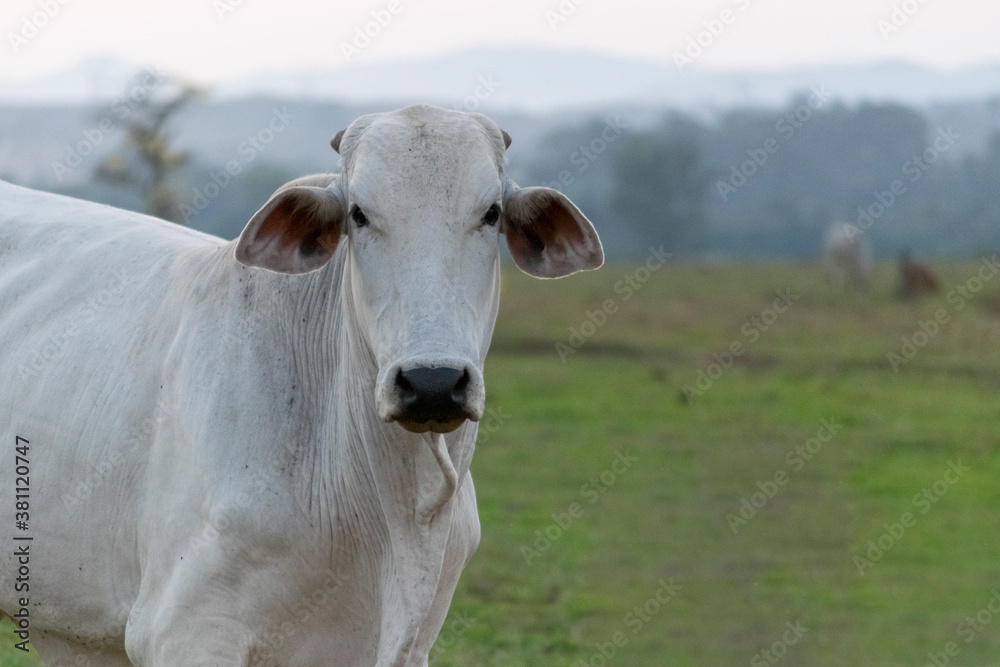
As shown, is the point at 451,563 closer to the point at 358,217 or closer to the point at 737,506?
the point at 358,217

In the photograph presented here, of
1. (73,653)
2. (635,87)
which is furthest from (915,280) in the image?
(635,87)

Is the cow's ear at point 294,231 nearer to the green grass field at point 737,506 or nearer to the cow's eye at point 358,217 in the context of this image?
the cow's eye at point 358,217

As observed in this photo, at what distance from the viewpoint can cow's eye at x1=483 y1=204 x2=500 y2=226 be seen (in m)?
3.51

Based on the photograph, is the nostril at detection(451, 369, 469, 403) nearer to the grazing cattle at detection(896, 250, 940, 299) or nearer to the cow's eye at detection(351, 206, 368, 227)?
the cow's eye at detection(351, 206, 368, 227)

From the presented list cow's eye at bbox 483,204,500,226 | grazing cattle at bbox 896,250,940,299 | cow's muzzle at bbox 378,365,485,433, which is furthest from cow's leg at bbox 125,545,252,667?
grazing cattle at bbox 896,250,940,299

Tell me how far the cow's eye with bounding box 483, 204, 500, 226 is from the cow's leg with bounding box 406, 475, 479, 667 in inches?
35.3

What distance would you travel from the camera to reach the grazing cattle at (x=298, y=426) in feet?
11.3

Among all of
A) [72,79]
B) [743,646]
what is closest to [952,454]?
[743,646]

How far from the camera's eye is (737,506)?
35.5 feet

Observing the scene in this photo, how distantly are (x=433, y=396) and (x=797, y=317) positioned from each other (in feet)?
77.0

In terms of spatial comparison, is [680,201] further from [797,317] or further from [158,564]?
[158,564]

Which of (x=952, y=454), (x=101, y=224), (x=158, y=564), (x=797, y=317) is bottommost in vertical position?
(x=797, y=317)

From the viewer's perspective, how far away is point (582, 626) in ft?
25.2

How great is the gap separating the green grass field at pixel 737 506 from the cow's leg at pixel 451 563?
2660mm
